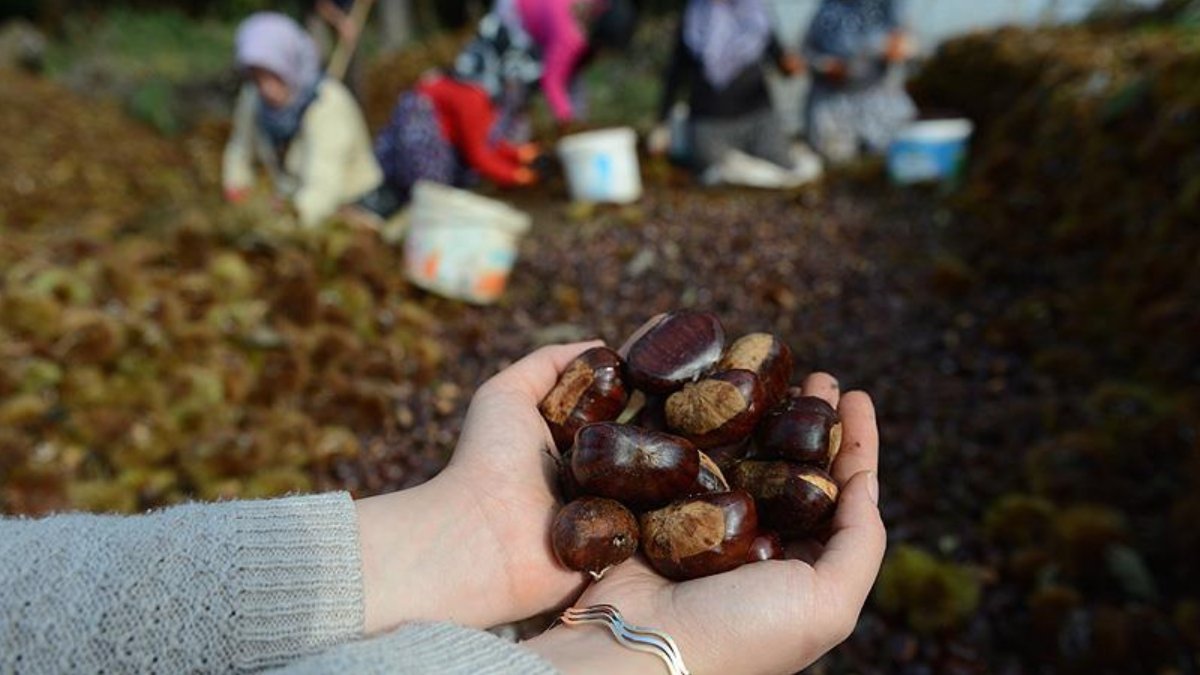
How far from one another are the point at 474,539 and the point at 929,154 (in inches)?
202

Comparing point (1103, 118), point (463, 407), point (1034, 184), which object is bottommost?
point (463, 407)

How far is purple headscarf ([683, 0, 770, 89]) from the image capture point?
6613 millimetres

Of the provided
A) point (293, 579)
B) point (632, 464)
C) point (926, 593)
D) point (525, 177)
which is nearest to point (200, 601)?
point (293, 579)

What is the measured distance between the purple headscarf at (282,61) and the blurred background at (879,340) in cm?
69

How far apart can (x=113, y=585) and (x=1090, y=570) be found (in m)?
2.58

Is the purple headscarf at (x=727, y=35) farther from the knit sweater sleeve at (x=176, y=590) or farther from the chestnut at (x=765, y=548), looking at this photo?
the knit sweater sleeve at (x=176, y=590)

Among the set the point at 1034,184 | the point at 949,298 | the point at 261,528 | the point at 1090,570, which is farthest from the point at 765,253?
the point at 261,528

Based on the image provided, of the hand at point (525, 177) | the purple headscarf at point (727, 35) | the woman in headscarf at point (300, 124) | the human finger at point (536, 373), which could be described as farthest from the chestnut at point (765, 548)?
the purple headscarf at point (727, 35)

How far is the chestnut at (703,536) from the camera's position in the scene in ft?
5.24

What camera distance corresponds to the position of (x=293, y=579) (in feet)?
5.13

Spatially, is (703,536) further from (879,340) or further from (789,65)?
(789,65)

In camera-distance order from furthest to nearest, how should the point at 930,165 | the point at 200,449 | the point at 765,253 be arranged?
the point at 930,165
the point at 765,253
the point at 200,449

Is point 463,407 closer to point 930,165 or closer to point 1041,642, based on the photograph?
point 1041,642

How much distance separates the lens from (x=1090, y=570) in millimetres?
2723
